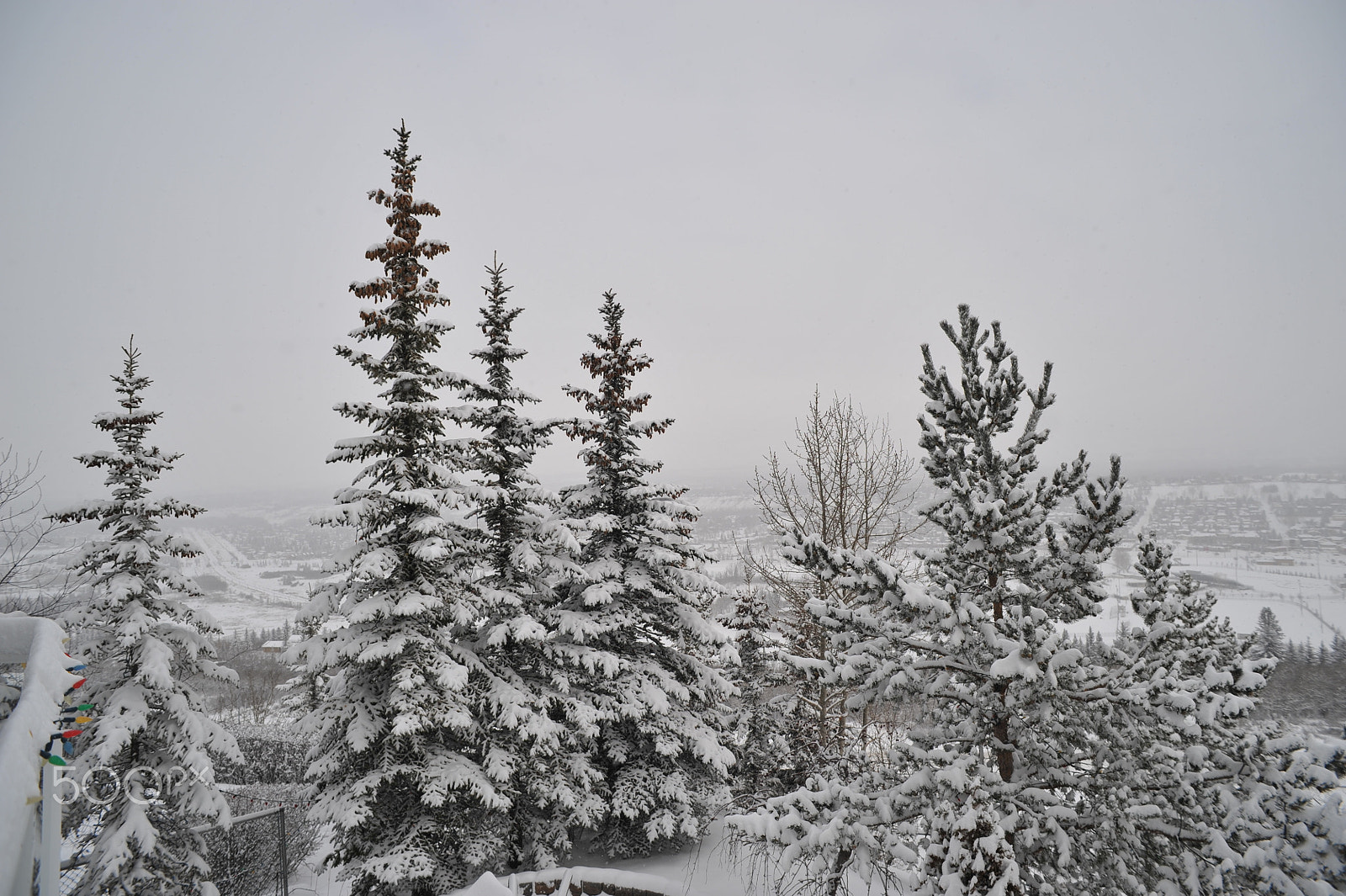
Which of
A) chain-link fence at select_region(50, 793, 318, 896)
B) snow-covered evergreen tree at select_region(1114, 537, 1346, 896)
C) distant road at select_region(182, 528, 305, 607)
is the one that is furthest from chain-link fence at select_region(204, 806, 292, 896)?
distant road at select_region(182, 528, 305, 607)

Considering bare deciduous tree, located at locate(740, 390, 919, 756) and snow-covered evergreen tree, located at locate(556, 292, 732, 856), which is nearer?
snow-covered evergreen tree, located at locate(556, 292, 732, 856)

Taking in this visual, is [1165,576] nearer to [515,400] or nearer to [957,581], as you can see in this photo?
[957,581]

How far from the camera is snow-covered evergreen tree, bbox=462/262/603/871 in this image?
33.4 feet

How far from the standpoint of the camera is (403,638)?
29.1 ft

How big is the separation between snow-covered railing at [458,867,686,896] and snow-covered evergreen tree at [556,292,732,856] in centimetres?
143

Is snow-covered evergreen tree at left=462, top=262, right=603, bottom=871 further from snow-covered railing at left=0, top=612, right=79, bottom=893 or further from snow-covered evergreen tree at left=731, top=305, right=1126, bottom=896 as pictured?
snow-covered railing at left=0, top=612, right=79, bottom=893

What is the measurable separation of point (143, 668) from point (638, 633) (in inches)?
303

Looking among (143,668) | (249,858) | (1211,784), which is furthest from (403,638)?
(249,858)

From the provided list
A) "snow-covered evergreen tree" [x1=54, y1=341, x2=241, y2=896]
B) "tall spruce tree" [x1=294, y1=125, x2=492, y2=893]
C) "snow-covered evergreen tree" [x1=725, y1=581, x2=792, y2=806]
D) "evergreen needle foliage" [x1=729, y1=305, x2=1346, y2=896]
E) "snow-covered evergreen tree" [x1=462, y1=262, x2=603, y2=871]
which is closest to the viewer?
"evergreen needle foliage" [x1=729, y1=305, x2=1346, y2=896]

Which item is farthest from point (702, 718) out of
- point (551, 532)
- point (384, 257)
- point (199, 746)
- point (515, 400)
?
point (384, 257)

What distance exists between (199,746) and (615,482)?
24.9 feet

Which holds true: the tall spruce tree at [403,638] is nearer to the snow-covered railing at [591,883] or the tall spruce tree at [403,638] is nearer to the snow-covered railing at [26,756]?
the snow-covered railing at [591,883]

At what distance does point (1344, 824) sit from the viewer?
3.78m

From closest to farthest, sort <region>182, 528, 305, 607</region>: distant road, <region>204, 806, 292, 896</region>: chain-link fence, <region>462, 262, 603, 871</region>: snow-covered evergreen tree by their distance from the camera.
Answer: <region>462, 262, 603, 871</region>: snow-covered evergreen tree < <region>204, 806, 292, 896</region>: chain-link fence < <region>182, 528, 305, 607</region>: distant road
